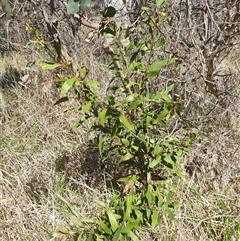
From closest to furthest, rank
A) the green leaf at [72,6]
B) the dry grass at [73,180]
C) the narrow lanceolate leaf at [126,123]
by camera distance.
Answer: the green leaf at [72,6] < the narrow lanceolate leaf at [126,123] < the dry grass at [73,180]

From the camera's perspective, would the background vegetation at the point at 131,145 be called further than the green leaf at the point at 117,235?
Yes

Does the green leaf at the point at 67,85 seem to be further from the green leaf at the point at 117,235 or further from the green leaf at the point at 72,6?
the green leaf at the point at 117,235

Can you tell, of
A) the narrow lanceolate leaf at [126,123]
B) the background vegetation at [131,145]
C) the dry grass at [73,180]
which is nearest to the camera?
the narrow lanceolate leaf at [126,123]

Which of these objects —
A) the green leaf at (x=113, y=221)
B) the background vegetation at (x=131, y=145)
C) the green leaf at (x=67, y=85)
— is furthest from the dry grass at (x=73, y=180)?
the green leaf at (x=67, y=85)

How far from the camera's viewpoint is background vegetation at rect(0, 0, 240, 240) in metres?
1.51

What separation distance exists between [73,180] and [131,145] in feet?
1.46

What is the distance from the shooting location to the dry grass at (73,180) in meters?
1.64

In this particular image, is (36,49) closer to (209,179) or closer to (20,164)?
(20,164)

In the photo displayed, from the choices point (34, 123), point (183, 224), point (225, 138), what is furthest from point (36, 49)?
point (183, 224)

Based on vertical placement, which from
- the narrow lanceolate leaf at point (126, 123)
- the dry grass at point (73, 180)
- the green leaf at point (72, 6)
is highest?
the green leaf at point (72, 6)

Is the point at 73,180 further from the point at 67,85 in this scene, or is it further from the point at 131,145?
the point at 67,85

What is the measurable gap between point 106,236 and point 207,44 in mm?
1125

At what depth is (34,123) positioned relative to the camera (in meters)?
2.39

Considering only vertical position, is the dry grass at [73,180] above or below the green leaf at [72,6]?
below
